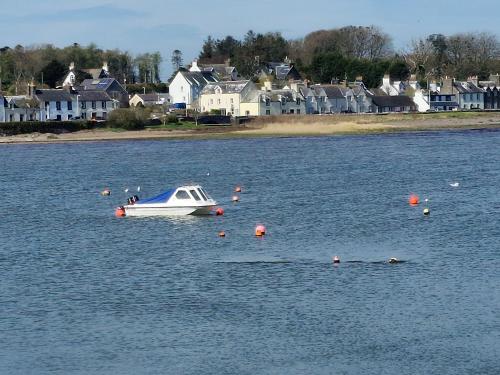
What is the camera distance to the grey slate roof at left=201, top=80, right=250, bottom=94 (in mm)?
138125

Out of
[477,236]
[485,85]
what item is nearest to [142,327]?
[477,236]

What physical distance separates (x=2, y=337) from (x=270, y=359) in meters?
7.59

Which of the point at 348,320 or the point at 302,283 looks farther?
the point at 302,283

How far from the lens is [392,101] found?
15275 centimetres

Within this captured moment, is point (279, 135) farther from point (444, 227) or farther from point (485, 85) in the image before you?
point (444, 227)

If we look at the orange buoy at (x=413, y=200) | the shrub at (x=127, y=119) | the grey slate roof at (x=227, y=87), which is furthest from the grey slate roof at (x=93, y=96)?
the orange buoy at (x=413, y=200)

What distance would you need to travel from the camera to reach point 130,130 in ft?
409

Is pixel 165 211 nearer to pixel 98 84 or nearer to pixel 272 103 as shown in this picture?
pixel 272 103

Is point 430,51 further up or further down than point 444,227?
further up

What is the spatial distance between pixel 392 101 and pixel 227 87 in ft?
84.6

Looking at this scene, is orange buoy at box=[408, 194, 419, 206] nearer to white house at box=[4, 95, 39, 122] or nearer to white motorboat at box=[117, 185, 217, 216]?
white motorboat at box=[117, 185, 217, 216]

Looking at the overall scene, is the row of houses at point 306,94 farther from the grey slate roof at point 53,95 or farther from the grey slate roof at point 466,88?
the grey slate roof at point 53,95

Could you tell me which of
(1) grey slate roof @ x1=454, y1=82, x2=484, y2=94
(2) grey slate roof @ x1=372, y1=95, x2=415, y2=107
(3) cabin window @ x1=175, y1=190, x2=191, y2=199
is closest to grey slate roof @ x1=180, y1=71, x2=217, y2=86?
(2) grey slate roof @ x1=372, y1=95, x2=415, y2=107

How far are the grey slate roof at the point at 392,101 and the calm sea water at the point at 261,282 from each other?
82.8m
